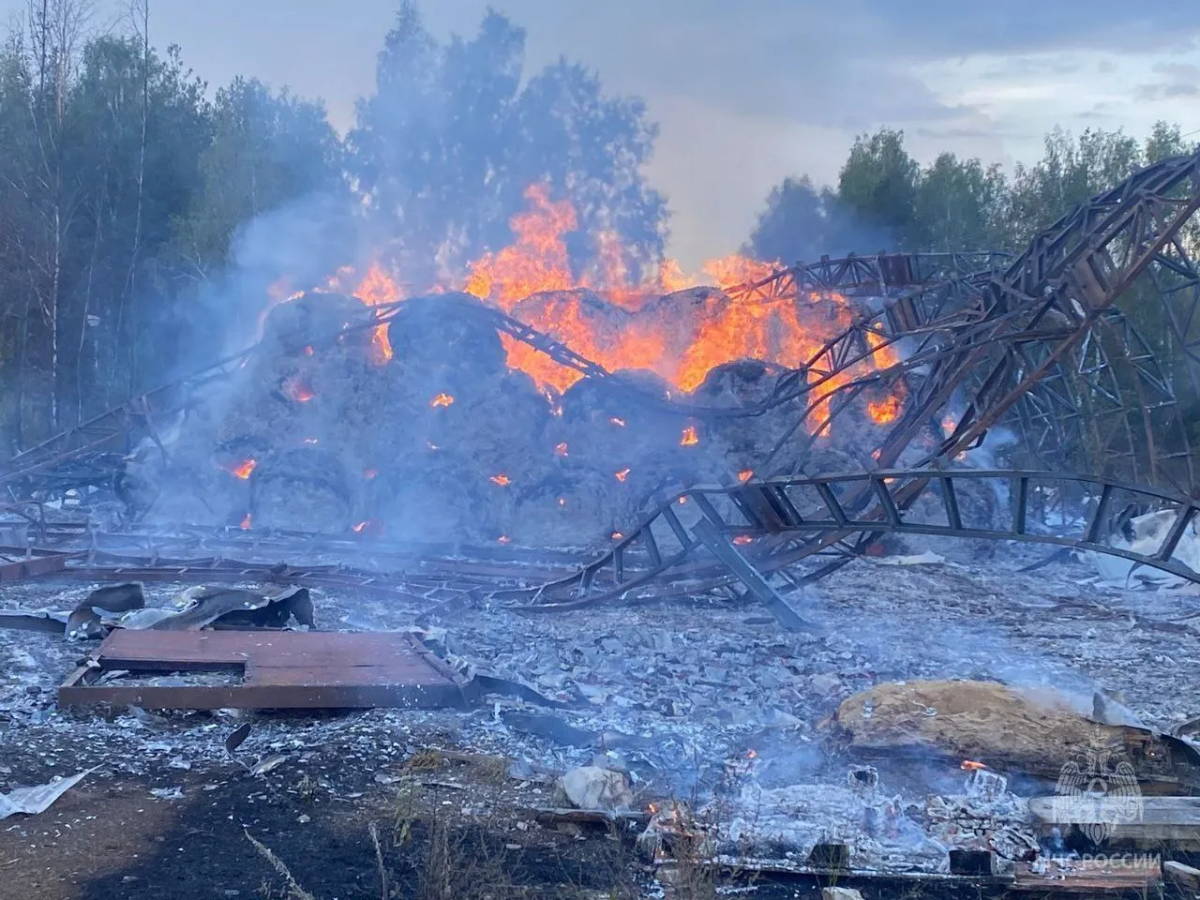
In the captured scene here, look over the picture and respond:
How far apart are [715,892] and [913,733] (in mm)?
2590

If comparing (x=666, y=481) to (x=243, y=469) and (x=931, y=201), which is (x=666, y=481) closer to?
(x=243, y=469)

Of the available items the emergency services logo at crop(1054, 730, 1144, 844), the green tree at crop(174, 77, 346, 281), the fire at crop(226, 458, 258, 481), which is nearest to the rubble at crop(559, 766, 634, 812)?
the emergency services logo at crop(1054, 730, 1144, 844)

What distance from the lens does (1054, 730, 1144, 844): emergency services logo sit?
18.4ft

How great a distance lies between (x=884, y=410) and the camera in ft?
69.3

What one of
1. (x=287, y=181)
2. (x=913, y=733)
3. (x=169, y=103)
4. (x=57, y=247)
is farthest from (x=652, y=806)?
(x=169, y=103)

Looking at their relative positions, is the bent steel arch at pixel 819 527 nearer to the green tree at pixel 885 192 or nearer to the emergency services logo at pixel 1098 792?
the emergency services logo at pixel 1098 792

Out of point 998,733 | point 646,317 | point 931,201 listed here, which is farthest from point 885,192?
point 998,733

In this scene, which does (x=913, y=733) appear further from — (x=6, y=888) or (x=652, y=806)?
(x=6, y=888)

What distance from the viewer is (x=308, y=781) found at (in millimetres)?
6297

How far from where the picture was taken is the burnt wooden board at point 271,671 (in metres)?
7.28

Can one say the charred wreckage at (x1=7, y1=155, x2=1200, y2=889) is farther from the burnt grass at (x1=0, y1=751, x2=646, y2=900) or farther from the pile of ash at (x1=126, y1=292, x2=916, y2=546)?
the burnt grass at (x1=0, y1=751, x2=646, y2=900)

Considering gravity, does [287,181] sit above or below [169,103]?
below

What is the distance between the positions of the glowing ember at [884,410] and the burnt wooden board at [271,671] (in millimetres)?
14102

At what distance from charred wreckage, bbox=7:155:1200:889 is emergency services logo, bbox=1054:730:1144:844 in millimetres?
38
